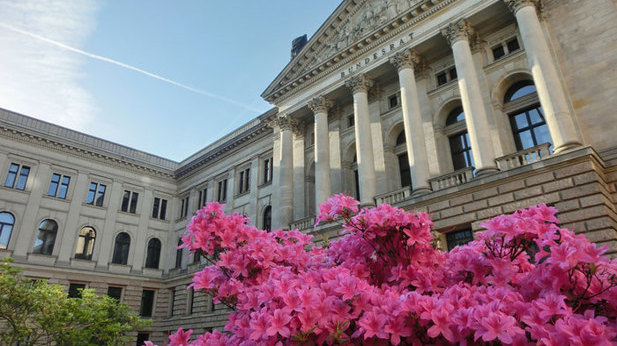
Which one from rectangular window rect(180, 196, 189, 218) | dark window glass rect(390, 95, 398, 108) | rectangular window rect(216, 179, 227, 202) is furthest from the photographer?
rectangular window rect(180, 196, 189, 218)

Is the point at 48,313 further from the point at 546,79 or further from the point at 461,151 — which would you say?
the point at 546,79

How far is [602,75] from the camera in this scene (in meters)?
16.1

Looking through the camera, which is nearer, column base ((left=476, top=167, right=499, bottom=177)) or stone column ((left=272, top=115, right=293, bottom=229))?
column base ((left=476, top=167, right=499, bottom=177))

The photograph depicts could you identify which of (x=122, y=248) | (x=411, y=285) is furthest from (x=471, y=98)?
(x=122, y=248)

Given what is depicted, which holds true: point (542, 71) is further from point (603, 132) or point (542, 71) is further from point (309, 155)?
point (309, 155)

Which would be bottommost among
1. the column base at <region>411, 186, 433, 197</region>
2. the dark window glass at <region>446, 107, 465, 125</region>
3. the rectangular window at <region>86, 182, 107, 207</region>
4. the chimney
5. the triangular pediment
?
the column base at <region>411, 186, 433, 197</region>

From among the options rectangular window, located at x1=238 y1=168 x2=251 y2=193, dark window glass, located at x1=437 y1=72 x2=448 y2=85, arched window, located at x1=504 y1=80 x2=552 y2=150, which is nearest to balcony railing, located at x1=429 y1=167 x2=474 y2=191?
arched window, located at x1=504 y1=80 x2=552 y2=150

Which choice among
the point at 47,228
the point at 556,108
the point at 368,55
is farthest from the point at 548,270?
the point at 47,228

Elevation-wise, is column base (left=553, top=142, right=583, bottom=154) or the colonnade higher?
the colonnade

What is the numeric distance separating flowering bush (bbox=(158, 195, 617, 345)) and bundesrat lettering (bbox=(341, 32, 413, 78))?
19255mm

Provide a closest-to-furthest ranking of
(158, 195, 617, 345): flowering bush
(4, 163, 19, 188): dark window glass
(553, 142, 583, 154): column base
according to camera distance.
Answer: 1. (158, 195, 617, 345): flowering bush
2. (553, 142, 583, 154): column base
3. (4, 163, 19, 188): dark window glass

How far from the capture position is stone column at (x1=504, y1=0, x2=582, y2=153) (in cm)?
1502

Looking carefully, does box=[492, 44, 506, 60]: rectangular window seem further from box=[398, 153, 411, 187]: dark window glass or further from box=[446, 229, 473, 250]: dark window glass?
box=[446, 229, 473, 250]: dark window glass

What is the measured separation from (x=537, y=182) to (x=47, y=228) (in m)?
35.1
